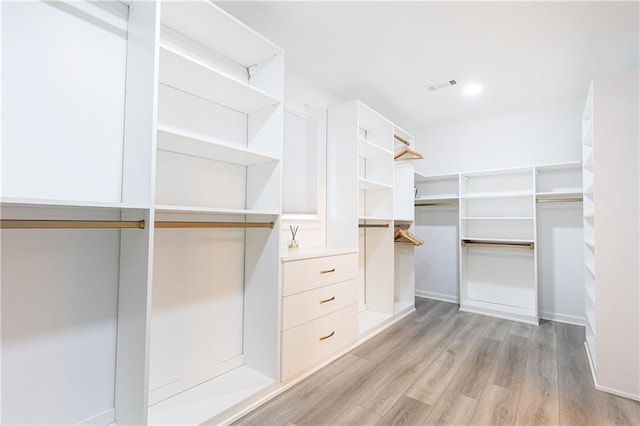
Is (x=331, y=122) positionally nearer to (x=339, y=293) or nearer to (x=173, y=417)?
(x=339, y=293)

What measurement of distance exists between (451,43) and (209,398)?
310 cm

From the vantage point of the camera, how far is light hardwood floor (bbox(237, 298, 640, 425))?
5.51 ft

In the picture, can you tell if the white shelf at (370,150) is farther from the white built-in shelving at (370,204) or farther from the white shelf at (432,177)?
the white shelf at (432,177)

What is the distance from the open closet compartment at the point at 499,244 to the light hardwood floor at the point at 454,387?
684 mm

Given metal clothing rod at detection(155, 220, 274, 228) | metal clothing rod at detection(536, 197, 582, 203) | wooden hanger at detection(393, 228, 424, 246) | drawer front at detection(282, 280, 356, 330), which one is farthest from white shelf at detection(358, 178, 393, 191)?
metal clothing rod at detection(536, 197, 582, 203)

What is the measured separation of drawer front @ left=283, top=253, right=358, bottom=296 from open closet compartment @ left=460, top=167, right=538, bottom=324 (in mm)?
2011

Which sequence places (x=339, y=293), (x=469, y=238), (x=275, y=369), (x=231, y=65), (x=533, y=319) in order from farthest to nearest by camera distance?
(x=469, y=238) < (x=533, y=319) < (x=339, y=293) < (x=231, y=65) < (x=275, y=369)

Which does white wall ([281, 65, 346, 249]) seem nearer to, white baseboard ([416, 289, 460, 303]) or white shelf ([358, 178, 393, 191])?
white shelf ([358, 178, 393, 191])

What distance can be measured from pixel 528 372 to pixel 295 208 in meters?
2.28

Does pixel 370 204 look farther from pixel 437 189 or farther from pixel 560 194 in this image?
pixel 560 194

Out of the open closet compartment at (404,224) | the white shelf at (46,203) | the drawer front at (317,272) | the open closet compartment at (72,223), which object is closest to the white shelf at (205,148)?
the open closet compartment at (72,223)

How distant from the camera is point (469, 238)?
12.6ft

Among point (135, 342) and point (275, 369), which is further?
point (275, 369)

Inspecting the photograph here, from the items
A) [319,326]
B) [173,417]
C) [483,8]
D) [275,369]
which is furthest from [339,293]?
[483,8]
